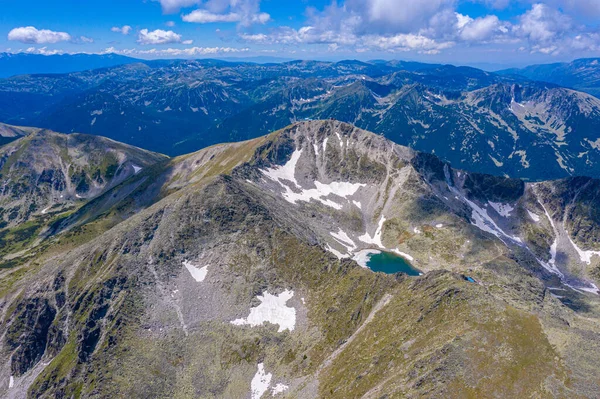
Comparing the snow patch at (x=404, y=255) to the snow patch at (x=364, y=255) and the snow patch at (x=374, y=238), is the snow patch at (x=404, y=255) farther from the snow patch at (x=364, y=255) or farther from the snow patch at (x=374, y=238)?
the snow patch at (x=364, y=255)

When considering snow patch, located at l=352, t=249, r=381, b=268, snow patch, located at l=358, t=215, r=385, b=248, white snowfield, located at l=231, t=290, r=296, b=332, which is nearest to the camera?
white snowfield, located at l=231, t=290, r=296, b=332

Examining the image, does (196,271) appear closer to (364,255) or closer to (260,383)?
(260,383)

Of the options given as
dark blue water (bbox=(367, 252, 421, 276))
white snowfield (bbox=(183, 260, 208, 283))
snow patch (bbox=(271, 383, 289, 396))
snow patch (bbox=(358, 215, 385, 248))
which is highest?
white snowfield (bbox=(183, 260, 208, 283))

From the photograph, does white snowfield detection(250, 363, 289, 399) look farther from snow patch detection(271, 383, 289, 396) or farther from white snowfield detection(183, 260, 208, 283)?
white snowfield detection(183, 260, 208, 283)

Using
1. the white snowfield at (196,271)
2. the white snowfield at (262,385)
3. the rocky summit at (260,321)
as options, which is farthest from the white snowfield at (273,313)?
the white snowfield at (196,271)

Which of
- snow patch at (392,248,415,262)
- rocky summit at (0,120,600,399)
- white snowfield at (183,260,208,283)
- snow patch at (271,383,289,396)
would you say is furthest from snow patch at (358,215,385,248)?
snow patch at (271,383,289,396)

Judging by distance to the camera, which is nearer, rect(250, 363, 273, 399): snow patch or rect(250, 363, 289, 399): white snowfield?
rect(250, 363, 289, 399): white snowfield

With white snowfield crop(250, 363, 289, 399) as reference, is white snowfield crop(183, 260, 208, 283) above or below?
above

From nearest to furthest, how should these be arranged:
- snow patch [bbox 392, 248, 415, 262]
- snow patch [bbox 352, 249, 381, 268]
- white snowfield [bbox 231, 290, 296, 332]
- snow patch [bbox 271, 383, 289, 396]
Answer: snow patch [bbox 271, 383, 289, 396] → white snowfield [bbox 231, 290, 296, 332] → snow patch [bbox 352, 249, 381, 268] → snow patch [bbox 392, 248, 415, 262]
